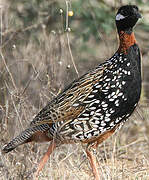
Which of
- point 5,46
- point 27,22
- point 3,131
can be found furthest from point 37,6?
point 3,131

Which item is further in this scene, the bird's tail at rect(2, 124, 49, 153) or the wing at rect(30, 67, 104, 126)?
the bird's tail at rect(2, 124, 49, 153)

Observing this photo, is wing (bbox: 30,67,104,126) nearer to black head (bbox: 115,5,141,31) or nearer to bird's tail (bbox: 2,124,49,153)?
bird's tail (bbox: 2,124,49,153)

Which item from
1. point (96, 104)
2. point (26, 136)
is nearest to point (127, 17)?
point (96, 104)

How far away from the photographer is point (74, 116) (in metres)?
5.71

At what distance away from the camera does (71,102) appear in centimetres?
574

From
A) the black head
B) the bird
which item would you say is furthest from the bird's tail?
the black head

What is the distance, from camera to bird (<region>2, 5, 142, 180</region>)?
18.4 ft

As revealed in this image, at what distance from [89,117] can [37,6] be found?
4615 millimetres

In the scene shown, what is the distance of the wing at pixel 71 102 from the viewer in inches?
225

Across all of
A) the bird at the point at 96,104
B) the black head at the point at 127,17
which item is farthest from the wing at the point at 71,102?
the black head at the point at 127,17

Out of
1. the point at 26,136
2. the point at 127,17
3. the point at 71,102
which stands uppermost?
the point at 127,17

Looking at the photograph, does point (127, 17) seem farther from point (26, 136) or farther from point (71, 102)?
point (26, 136)

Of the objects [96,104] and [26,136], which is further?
[26,136]

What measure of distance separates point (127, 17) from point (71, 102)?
1084 millimetres
